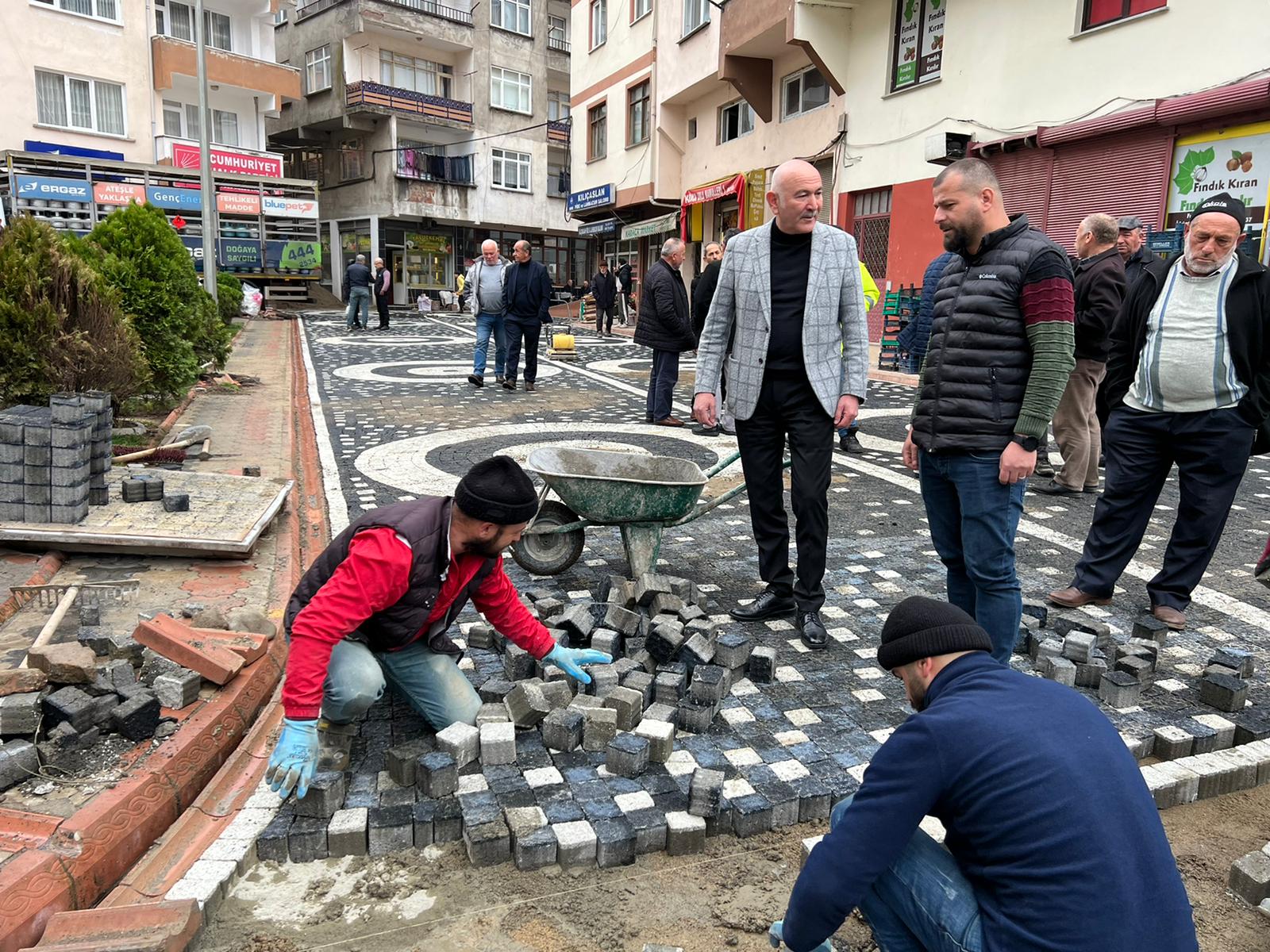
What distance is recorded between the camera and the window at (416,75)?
39.7 meters

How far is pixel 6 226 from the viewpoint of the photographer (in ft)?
24.3

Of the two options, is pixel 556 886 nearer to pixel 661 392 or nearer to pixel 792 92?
pixel 661 392

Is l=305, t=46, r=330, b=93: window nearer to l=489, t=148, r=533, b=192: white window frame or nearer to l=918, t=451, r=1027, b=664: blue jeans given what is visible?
l=489, t=148, r=533, b=192: white window frame

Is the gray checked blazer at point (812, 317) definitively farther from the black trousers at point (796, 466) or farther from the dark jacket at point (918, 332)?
the dark jacket at point (918, 332)

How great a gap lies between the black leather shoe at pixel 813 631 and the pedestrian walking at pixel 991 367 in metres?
0.74

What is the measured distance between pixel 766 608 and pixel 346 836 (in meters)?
2.43

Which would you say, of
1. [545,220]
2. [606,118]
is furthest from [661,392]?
[545,220]

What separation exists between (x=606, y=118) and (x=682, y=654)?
95.9 ft

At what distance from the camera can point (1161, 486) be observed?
15.5 ft

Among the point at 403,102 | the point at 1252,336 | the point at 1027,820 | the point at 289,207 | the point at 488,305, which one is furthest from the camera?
the point at 403,102

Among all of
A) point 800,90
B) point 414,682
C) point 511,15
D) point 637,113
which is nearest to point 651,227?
point 637,113

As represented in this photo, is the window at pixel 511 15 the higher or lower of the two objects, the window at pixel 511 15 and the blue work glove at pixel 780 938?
the higher

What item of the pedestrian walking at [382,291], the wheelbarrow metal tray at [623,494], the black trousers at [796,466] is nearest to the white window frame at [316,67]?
the pedestrian walking at [382,291]

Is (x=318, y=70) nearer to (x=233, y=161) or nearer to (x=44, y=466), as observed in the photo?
(x=233, y=161)
